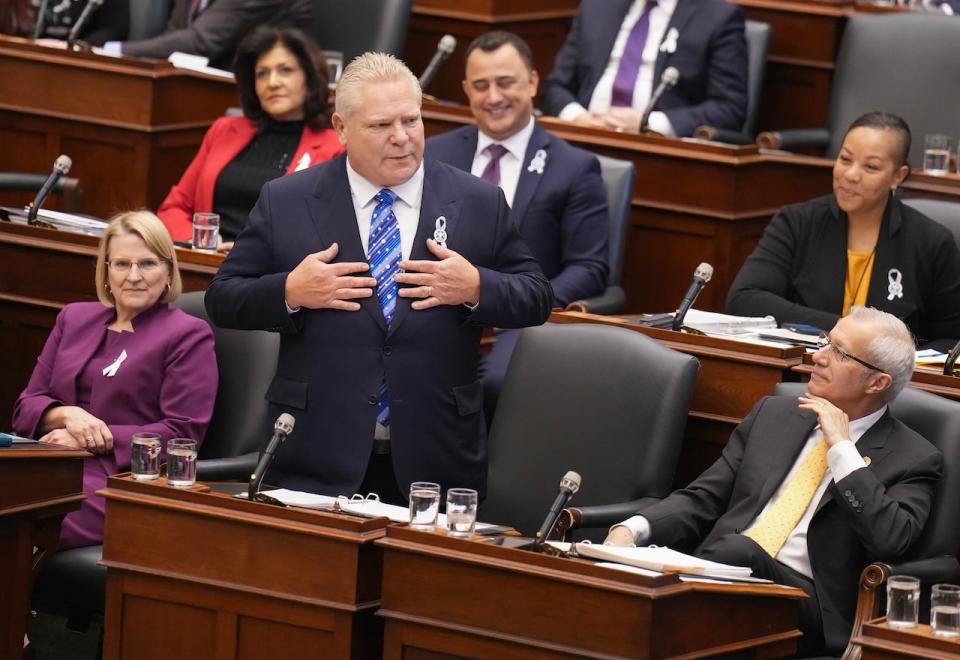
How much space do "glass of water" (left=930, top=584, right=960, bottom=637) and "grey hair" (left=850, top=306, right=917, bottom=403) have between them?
0.73m

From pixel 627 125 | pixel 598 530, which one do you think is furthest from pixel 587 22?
pixel 598 530

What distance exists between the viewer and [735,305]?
431 cm

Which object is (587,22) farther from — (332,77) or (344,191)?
(344,191)

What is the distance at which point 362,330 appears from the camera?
3287 mm

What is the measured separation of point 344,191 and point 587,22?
244 centimetres

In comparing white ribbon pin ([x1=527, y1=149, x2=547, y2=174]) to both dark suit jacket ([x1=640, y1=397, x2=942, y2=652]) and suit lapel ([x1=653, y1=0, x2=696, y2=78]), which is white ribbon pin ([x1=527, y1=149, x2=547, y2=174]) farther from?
dark suit jacket ([x1=640, y1=397, x2=942, y2=652])

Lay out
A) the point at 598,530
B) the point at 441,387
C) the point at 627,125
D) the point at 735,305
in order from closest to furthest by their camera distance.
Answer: the point at 441,387
the point at 598,530
the point at 735,305
the point at 627,125

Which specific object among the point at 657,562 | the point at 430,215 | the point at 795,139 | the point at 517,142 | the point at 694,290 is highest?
the point at 795,139

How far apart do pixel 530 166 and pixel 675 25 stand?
991mm

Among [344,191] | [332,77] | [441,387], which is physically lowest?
[441,387]

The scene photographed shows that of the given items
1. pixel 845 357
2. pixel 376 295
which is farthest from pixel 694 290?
pixel 376 295

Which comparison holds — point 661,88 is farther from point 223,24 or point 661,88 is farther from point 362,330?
point 362,330

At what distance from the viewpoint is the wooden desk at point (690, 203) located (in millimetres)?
5047

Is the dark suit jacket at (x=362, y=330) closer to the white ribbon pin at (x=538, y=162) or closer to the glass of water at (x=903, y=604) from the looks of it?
the glass of water at (x=903, y=604)
